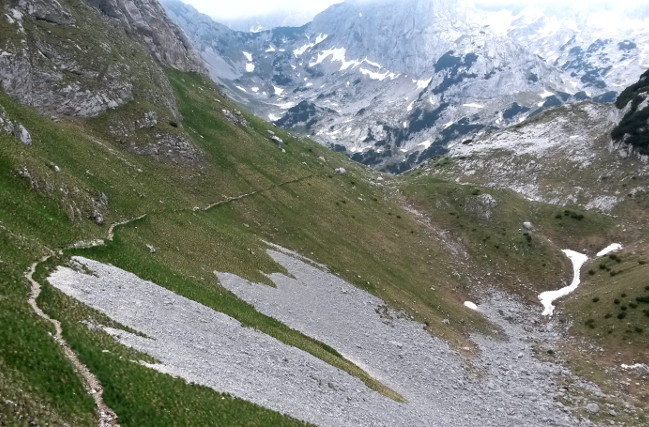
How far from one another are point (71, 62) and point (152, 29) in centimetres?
4532

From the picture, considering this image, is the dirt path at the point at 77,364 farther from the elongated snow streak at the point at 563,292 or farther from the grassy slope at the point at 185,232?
the elongated snow streak at the point at 563,292

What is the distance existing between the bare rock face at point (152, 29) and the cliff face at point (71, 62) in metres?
5.86

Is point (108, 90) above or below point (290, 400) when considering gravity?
above

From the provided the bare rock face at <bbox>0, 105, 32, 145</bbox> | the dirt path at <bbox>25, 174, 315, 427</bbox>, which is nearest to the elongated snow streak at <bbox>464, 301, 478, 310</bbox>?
the dirt path at <bbox>25, 174, 315, 427</bbox>

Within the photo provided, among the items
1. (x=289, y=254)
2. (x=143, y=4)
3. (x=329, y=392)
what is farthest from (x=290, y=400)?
(x=143, y=4)

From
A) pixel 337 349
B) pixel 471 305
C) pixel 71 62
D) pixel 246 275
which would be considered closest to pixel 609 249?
pixel 471 305

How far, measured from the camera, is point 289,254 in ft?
209

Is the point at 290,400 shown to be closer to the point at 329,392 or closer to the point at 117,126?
the point at 329,392

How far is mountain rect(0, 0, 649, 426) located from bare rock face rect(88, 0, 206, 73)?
1.00 m

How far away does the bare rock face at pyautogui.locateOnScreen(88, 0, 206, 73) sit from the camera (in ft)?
346

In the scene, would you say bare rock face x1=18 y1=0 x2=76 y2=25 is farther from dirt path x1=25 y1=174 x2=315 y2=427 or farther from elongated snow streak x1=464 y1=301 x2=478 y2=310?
elongated snow streak x1=464 y1=301 x2=478 y2=310

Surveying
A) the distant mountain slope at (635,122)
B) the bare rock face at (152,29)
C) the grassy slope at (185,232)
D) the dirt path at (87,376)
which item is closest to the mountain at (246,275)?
the dirt path at (87,376)

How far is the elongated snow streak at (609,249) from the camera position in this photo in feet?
290

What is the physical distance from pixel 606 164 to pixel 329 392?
12347cm
